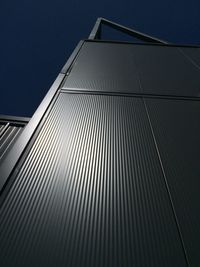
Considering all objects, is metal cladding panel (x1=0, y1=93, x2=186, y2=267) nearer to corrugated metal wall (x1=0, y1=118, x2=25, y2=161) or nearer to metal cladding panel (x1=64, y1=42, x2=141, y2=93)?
corrugated metal wall (x1=0, y1=118, x2=25, y2=161)

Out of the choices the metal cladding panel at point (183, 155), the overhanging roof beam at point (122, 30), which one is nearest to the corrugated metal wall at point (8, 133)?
the metal cladding panel at point (183, 155)

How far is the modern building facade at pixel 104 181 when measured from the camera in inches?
40.7

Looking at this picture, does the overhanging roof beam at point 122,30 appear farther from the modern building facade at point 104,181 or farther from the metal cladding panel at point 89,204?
the metal cladding panel at point 89,204

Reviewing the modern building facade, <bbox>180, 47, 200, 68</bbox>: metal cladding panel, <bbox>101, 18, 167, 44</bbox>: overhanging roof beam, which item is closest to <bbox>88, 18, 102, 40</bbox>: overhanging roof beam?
<bbox>101, 18, 167, 44</bbox>: overhanging roof beam

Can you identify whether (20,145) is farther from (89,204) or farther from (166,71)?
(166,71)

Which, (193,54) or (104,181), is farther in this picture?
(193,54)

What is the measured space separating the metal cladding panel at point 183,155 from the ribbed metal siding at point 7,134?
1283 millimetres

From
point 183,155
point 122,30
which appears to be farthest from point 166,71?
point 122,30

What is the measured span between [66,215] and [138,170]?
55 cm

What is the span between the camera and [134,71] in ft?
10.8

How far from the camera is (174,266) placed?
0.99m

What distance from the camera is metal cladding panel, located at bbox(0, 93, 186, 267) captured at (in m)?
1.01

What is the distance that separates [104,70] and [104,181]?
85.5 inches

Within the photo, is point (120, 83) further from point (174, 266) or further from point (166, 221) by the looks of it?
point (174, 266)
